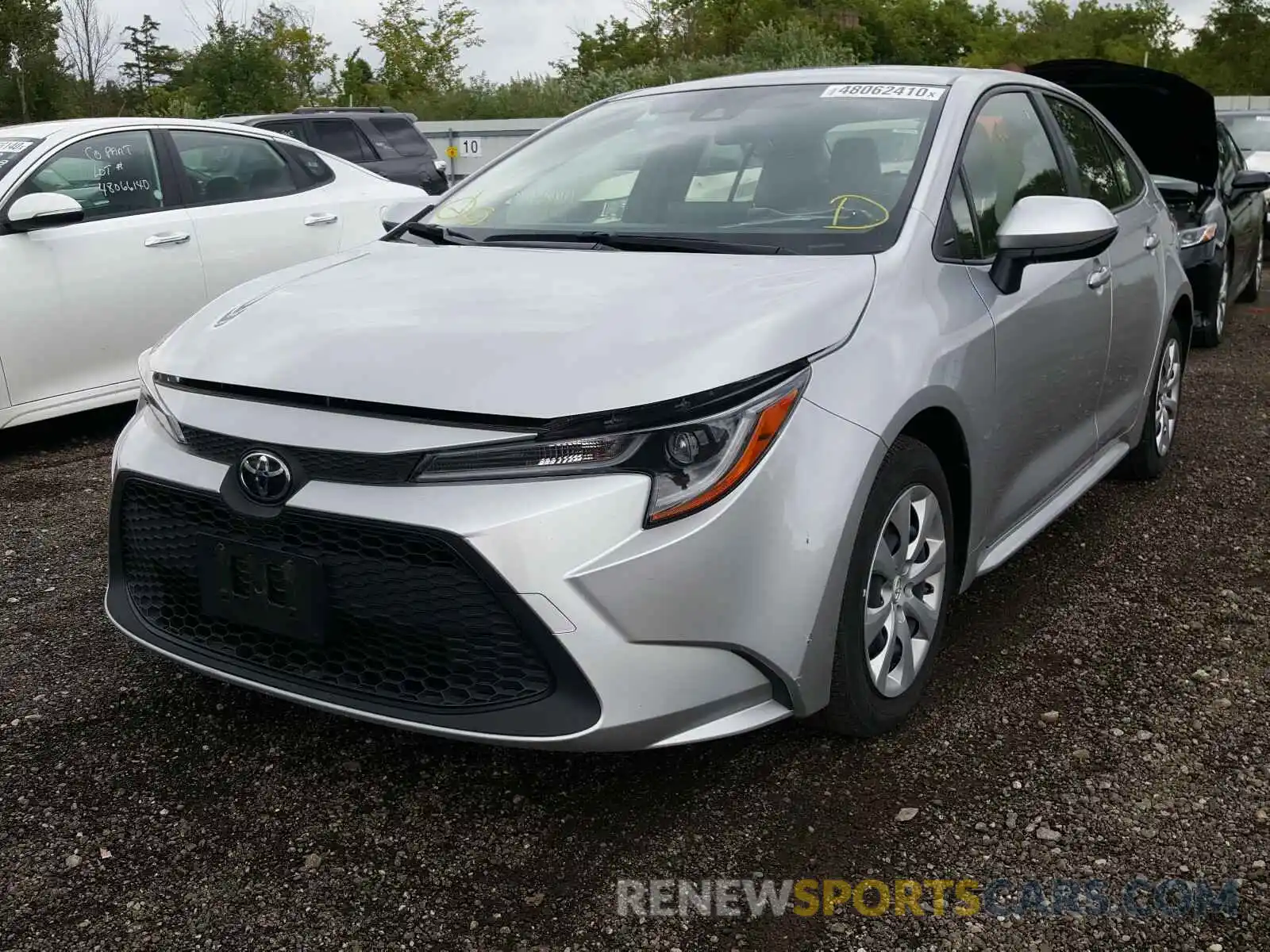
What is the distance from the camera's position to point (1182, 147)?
7199 millimetres

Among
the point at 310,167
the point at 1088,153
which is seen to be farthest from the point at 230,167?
the point at 1088,153

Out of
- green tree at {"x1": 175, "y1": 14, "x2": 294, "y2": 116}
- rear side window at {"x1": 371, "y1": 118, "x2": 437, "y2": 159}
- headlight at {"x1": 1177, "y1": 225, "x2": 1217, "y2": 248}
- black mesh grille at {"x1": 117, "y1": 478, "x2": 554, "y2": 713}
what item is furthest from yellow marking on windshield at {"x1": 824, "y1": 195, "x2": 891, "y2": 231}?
green tree at {"x1": 175, "y1": 14, "x2": 294, "y2": 116}

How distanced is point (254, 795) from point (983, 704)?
1.76 m

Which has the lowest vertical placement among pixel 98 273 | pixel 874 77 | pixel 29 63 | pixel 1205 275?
pixel 1205 275

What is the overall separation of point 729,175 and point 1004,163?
80 cm

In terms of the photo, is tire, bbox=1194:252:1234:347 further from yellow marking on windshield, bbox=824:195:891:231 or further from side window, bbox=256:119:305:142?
side window, bbox=256:119:305:142

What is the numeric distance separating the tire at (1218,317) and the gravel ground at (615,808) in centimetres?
465

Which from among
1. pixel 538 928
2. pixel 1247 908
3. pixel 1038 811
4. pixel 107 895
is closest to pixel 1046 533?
pixel 1038 811

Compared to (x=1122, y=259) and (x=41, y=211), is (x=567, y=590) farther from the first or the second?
(x=41, y=211)

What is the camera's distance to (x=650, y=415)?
2240mm

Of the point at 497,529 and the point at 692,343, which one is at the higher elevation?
the point at 692,343

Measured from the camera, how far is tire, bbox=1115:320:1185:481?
4.67 m

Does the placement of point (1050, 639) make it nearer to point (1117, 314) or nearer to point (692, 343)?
point (1117, 314)

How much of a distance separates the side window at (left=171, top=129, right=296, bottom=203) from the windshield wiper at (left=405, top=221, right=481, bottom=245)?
2.97m
